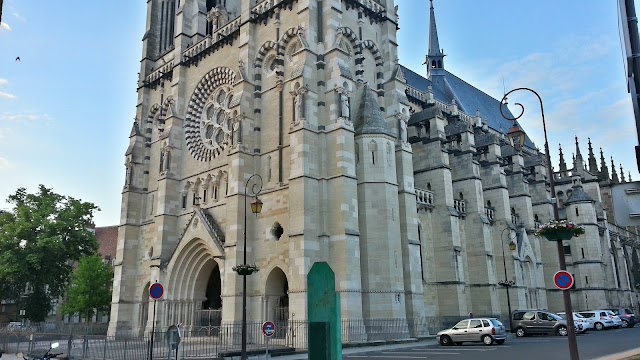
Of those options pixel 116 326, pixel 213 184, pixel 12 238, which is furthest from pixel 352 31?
pixel 12 238

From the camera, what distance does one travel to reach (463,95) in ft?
165

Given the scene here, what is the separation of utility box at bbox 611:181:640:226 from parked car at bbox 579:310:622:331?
2877cm

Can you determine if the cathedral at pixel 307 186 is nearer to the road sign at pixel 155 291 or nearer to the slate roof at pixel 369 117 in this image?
the slate roof at pixel 369 117

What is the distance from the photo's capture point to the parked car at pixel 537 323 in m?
25.0

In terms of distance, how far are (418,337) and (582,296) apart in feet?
73.9


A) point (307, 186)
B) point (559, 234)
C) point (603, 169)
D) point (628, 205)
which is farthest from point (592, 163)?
point (628, 205)

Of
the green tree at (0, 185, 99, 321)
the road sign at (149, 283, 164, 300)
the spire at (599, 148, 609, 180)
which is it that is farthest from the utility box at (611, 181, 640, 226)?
the spire at (599, 148, 609, 180)

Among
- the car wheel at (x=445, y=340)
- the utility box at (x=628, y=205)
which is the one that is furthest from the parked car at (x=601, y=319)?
the utility box at (x=628, y=205)

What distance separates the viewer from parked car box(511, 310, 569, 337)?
25.0 metres

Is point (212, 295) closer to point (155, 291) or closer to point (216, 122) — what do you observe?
point (216, 122)

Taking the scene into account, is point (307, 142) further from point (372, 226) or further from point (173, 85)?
point (173, 85)

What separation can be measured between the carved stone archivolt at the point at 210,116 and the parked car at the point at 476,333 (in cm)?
1594

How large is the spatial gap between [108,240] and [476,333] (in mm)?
50772

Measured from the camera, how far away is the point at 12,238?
115ft
